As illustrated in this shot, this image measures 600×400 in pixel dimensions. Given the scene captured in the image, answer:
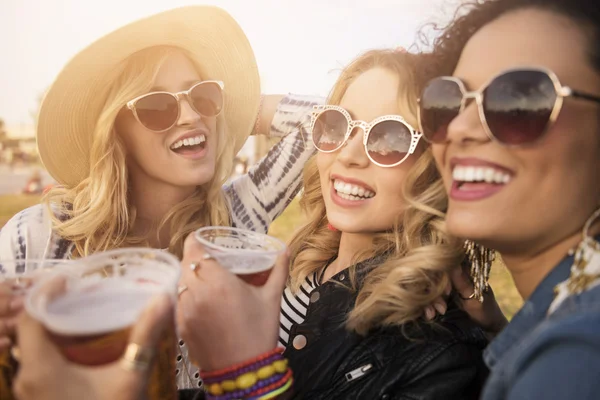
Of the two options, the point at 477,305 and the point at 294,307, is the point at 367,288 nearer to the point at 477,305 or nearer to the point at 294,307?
the point at 294,307

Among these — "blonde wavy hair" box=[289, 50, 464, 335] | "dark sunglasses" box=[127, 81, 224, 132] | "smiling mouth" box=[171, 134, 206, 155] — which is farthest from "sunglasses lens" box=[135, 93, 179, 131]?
"blonde wavy hair" box=[289, 50, 464, 335]

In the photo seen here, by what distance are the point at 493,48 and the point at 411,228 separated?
2.31ft

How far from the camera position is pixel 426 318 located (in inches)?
56.2

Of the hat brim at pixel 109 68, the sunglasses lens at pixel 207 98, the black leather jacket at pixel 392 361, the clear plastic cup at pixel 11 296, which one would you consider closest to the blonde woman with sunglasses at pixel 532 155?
the black leather jacket at pixel 392 361

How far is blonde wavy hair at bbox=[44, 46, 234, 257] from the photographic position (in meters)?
1.85

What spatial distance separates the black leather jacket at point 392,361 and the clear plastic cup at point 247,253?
1.58ft

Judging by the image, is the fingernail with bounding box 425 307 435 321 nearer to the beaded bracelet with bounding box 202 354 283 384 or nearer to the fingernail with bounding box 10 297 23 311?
the beaded bracelet with bounding box 202 354 283 384

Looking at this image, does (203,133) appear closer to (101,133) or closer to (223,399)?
(101,133)

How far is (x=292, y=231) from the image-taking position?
2959 millimetres

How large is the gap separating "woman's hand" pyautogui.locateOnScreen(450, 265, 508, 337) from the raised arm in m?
1.05

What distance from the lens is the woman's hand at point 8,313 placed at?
2.59ft

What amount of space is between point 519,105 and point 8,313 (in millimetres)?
1230

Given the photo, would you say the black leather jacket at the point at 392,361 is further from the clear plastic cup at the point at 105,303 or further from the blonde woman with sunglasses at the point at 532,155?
the clear plastic cup at the point at 105,303

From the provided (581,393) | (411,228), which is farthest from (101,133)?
(581,393)
